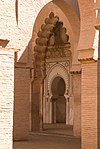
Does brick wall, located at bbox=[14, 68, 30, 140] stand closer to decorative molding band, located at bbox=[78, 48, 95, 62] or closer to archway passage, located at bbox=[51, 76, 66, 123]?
decorative molding band, located at bbox=[78, 48, 95, 62]

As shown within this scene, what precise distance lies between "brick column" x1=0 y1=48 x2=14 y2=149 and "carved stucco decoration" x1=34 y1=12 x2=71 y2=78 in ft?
32.0

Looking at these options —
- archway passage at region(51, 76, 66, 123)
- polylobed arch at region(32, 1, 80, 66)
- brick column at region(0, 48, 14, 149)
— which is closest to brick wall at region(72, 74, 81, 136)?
polylobed arch at region(32, 1, 80, 66)

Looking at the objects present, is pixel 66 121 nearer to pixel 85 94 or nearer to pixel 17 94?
pixel 17 94

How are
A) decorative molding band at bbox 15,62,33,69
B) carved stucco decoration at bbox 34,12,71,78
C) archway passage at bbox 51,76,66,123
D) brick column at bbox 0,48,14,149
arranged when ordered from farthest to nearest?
archway passage at bbox 51,76,66,123 → carved stucco decoration at bbox 34,12,71,78 → decorative molding band at bbox 15,62,33,69 → brick column at bbox 0,48,14,149

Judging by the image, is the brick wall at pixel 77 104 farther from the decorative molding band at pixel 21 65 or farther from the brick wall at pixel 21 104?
the decorative molding band at pixel 21 65

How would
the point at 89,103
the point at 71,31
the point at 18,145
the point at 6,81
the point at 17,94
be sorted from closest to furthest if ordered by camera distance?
the point at 6,81 < the point at 89,103 < the point at 18,145 < the point at 17,94 < the point at 71,31

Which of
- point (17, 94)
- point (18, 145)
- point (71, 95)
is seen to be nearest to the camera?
point (18, 145)

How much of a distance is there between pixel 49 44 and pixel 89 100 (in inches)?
436

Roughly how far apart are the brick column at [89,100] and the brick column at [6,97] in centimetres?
320

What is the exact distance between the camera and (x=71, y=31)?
15320mm

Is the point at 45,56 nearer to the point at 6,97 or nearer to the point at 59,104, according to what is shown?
the point at 59,104

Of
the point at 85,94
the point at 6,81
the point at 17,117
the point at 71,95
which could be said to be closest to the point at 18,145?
the point at 17,117

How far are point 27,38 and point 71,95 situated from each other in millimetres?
7940

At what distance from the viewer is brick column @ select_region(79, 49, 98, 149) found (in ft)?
31.6
